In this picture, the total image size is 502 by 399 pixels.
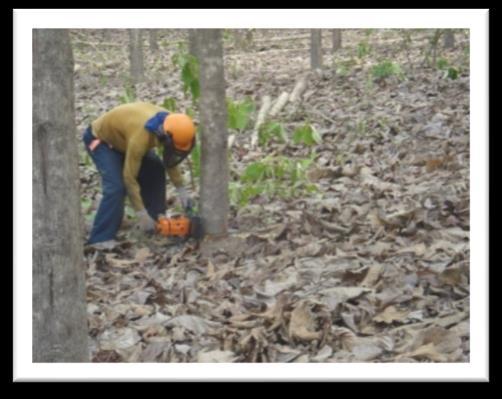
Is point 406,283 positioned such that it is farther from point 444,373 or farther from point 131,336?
point 131,336

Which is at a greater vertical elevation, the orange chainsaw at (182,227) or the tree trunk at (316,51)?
the tree trunk at (316,51)

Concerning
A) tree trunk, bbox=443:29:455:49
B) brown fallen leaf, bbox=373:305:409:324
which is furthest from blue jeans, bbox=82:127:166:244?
tree trunk, bbox=443:29:455:49

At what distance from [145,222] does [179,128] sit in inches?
35.2

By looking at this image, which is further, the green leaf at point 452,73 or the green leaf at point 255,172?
the green leaf at point 452,73

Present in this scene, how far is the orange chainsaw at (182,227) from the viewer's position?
20.6ft

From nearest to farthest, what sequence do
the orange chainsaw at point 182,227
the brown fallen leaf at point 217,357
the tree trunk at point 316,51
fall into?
the brown fallen leaf at point 217,357, the orange chainsaw at point 182,227, the tree trunk at point 316,51

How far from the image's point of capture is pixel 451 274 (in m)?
4.99

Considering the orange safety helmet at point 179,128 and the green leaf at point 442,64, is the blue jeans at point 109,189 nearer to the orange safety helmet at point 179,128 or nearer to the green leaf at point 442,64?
the orange safety helmet at point 179,128

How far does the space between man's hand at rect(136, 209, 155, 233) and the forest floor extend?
0.11 meters

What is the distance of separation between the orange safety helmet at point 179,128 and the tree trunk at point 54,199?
259 centimetres

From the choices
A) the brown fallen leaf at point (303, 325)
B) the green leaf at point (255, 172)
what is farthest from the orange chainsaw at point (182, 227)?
the brown fallen leaf at point (303, 325)

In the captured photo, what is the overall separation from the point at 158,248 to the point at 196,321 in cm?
165

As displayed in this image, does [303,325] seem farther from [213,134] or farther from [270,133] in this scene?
[270,133]

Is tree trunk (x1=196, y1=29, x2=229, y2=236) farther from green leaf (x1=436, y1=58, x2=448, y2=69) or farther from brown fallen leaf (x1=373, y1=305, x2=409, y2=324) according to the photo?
green leaf (x1=436, y1=58, x2=448, y2=69)
